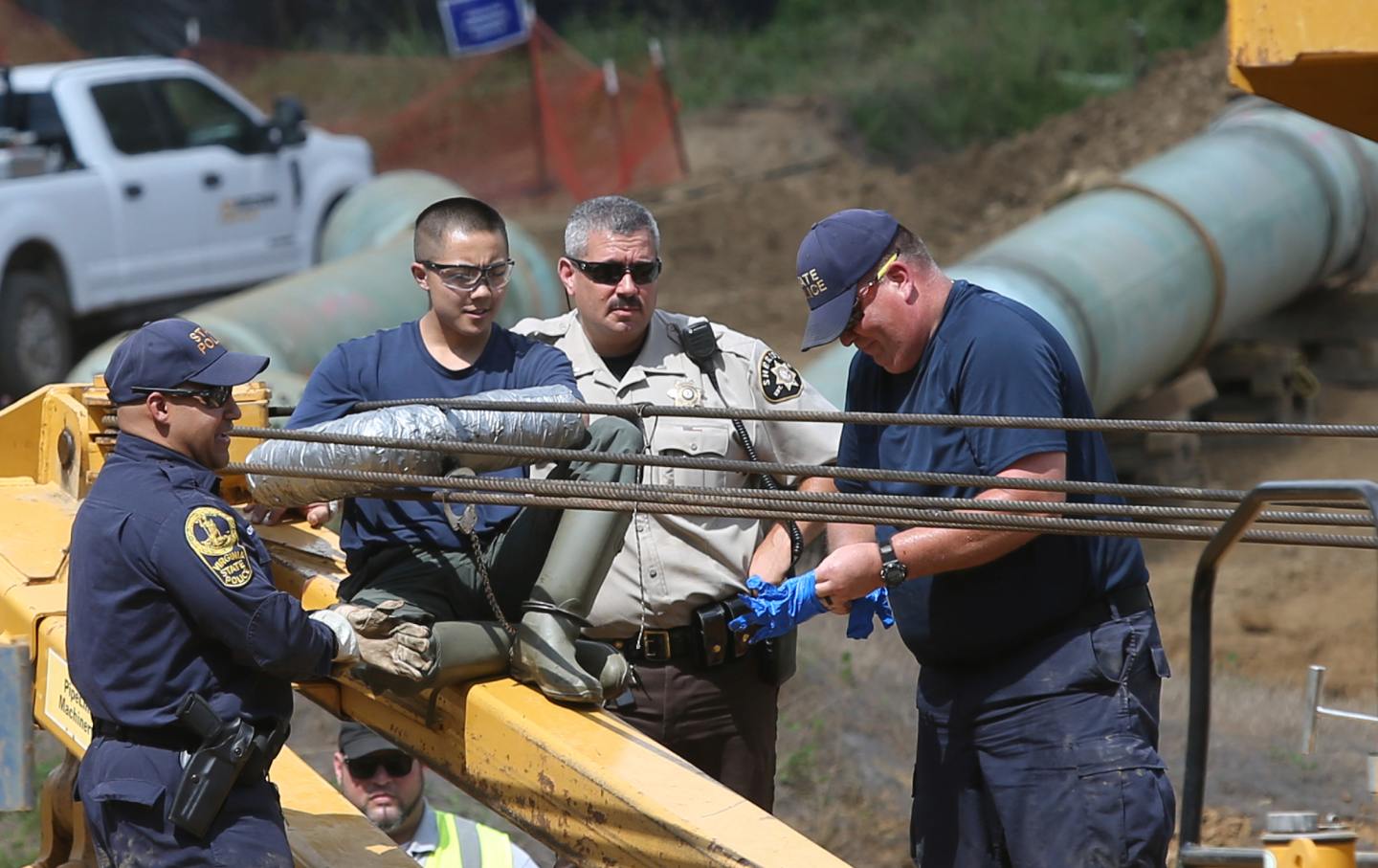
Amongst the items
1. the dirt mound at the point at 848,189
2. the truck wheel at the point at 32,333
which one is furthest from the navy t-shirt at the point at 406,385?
the dirt mound at the point at 848,189

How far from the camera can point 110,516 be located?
343 cm

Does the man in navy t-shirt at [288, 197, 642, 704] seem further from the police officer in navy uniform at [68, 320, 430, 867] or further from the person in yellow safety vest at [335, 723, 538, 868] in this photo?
the person in yellow safety vest at [335, 723, 538, 868]

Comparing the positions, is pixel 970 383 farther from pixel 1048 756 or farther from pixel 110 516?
pixel 110 516

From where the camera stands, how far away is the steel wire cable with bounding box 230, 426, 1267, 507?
317 centimetres

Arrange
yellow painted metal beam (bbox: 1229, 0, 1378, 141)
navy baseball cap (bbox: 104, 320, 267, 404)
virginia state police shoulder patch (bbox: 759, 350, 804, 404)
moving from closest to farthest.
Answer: yellow painted metal beam (bbox: 1229, 0, 1378, 141), navy baseball cap (bbox: 104, 320, 267, 404), virginia state police shoulder patch (bbox: 759, 350, 804, 404)

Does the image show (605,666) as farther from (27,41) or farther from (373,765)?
(27,41)

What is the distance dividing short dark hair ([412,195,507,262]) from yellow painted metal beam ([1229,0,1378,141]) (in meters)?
1.91

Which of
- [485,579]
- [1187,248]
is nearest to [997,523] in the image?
[485,579]

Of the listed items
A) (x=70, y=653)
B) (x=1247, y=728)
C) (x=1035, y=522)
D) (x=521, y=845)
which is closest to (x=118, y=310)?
(x=521, y=845)

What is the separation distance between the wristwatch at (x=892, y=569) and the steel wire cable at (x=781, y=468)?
0.79ft

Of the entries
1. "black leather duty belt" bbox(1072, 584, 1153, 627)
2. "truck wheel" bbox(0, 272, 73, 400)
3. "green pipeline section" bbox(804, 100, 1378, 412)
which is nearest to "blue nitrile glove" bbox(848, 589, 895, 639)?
"black leather duty belt" bbox(1072, 584, 1153, 627)

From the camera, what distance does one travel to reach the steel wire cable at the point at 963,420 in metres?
3.07

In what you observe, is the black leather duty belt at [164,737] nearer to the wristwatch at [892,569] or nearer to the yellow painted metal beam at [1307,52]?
the wristwatch at [892,569]

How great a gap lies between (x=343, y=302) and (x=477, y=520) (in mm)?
7288
